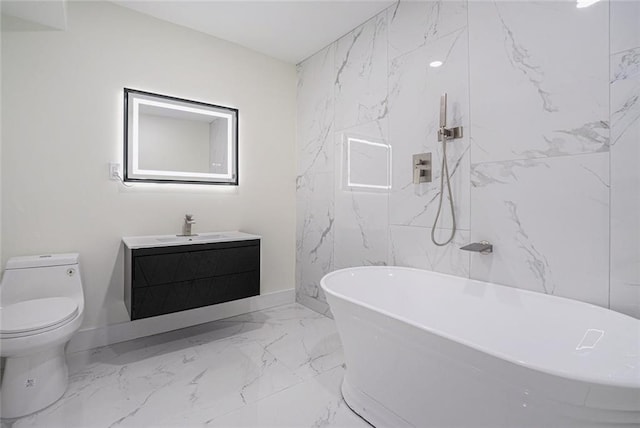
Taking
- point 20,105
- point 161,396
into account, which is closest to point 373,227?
point 161,396

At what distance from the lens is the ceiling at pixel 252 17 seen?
6.63 feet

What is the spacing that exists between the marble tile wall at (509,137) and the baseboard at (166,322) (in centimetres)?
99

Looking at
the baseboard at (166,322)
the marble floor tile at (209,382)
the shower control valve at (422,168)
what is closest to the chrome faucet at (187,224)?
the baseboard at (166,322)

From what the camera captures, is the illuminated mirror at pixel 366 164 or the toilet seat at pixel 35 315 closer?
the toilet seat at pixel 35 315

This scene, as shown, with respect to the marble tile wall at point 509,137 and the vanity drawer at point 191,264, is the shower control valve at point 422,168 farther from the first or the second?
the vanity drawer at point 191,264

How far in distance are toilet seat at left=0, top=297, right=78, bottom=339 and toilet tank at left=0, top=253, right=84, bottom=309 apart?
0.09m

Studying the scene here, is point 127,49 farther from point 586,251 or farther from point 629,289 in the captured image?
point 629,289

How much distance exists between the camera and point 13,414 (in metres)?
1.55

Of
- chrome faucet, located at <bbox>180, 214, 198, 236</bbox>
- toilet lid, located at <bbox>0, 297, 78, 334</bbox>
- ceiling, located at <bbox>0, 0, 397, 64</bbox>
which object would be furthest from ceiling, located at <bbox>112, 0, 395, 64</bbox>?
toilet lid, located at <bbox>0, 297, 78, 334</bbox>

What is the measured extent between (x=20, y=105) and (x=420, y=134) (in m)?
2.69

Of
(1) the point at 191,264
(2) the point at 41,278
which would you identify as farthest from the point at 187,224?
(2) the point at 41,278

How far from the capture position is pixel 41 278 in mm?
1955

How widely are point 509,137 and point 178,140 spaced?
248 centimetres

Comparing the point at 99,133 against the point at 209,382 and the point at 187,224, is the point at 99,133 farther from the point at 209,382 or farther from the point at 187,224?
the point at 209,382
